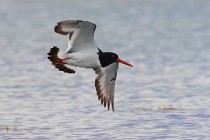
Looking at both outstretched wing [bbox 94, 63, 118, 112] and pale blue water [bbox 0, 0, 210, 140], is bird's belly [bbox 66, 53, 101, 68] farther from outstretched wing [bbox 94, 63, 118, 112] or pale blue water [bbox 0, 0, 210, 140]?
pale blue water [bbox 0, 0, 210, 140]

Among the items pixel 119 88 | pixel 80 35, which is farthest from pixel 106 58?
pixel 119 88

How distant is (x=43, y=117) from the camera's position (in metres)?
20.0

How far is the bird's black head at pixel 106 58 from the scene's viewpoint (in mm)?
17734

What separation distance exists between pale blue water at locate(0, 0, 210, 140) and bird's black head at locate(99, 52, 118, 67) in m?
1.28

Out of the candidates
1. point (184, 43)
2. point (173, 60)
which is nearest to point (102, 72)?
point (173, 60)

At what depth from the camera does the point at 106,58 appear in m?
17.9

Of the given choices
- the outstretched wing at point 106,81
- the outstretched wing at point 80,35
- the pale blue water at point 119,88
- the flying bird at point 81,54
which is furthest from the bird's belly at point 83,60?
the pale blue water at point 119,88

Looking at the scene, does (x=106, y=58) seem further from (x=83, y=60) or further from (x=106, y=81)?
(x=106, y=81)

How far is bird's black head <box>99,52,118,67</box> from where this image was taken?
698 inches

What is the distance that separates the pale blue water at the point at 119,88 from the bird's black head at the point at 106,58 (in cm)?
128

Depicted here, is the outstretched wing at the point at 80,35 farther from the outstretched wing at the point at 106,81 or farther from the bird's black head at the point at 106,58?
the outstretched wing at the point at 106,81

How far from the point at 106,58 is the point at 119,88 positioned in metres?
6.59

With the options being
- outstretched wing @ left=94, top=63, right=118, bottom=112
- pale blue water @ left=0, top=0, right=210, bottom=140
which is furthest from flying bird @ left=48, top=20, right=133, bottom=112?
pale blue water @ left=0, top=0, right=210, bottom=140

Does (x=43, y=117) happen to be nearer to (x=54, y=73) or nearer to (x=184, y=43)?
(x=54, y=73)
